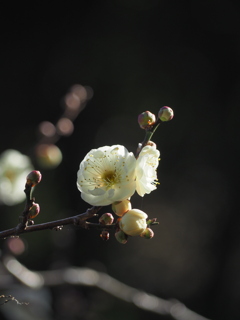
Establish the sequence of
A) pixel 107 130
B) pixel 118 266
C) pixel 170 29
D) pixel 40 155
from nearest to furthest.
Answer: pixel 40 155, pixel 118 266, pixel 107 130, pixel 170 29

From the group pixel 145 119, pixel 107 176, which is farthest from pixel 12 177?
pixel 145 119

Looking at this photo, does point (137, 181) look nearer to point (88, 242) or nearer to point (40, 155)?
point (40, 155)

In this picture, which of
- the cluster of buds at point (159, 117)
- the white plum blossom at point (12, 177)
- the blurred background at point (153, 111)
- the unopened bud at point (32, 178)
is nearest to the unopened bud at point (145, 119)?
the cluster of buds at point (159, 117)

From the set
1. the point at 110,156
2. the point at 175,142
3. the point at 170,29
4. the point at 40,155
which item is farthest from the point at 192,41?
the point at 110,156

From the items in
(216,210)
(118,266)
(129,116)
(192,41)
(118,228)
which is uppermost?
(192,41)

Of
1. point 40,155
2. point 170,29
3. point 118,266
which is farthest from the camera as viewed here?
point 170,29

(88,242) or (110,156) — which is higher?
(110,156)

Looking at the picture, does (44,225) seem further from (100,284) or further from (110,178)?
(100,284)
